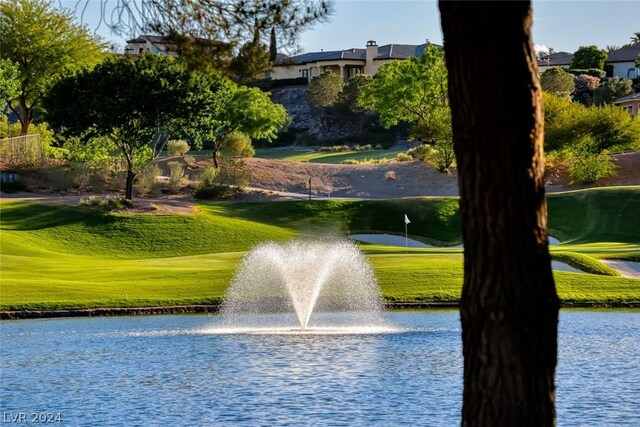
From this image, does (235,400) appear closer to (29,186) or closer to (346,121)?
(29,186)

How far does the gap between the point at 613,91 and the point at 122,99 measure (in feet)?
197

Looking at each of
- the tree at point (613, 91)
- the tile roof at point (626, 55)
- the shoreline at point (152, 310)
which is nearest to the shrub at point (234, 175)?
the shoreline at point (152, 310)

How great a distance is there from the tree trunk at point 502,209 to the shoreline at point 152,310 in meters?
21.8

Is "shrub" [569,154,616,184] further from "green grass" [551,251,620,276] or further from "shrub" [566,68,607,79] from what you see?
"shrub" [566,68,607,79]

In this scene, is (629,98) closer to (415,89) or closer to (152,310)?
(415,89)

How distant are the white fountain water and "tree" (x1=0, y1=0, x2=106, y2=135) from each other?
42.6 m

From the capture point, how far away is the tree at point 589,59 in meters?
116

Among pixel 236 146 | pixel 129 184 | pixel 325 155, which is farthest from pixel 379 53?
pixel 129 184

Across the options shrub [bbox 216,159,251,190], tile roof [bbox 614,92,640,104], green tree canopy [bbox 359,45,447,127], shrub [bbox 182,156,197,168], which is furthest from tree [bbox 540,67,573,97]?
shrub [bbox 216,159,251,190]

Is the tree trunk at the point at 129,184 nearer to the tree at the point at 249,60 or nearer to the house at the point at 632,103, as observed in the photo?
the tree at the point at 249,60

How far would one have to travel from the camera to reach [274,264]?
115 feet

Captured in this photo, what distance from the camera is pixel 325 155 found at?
294 ft

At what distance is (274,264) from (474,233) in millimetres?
29232

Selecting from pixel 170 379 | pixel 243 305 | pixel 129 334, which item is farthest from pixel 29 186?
pixel 170 379
